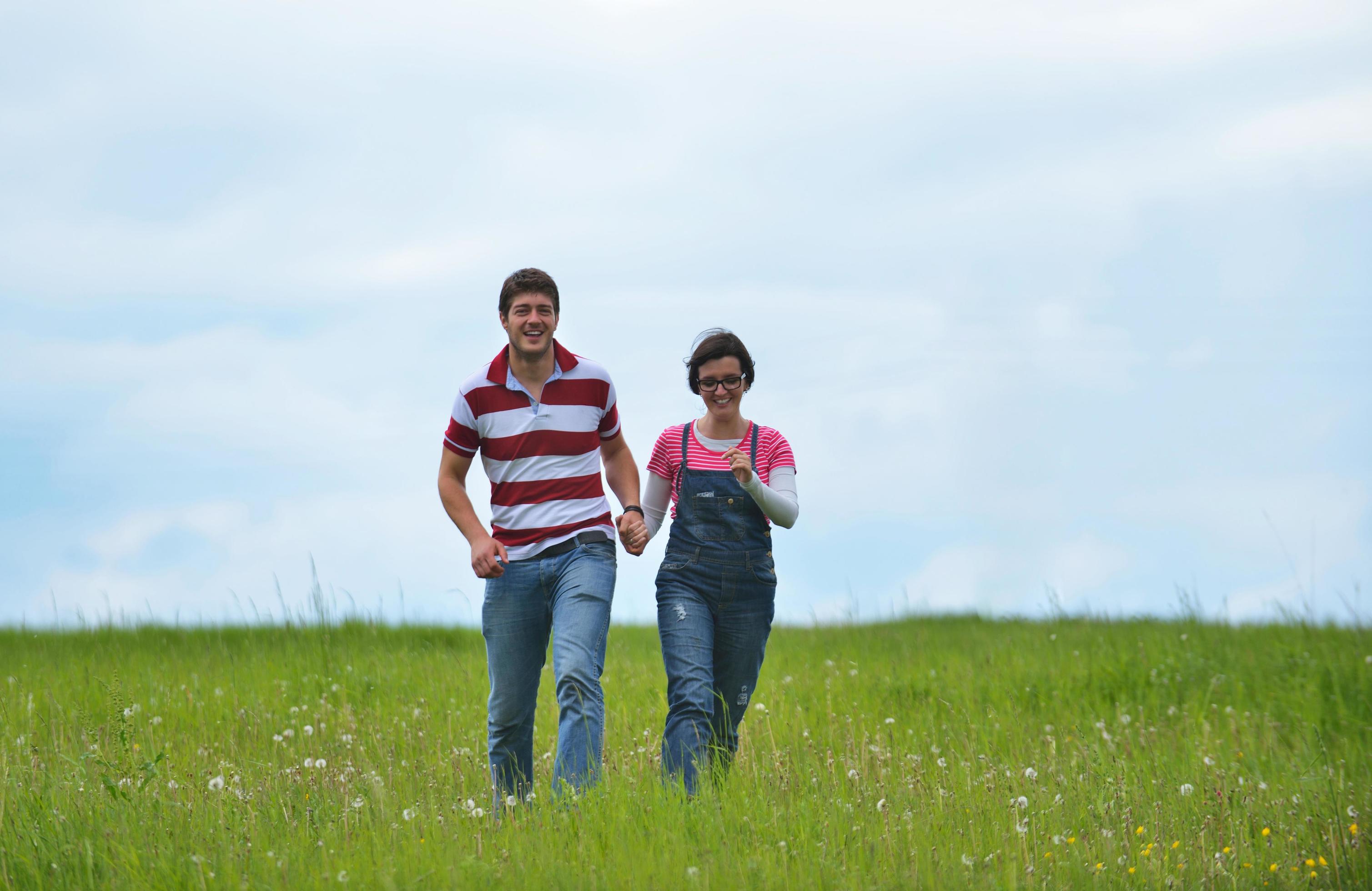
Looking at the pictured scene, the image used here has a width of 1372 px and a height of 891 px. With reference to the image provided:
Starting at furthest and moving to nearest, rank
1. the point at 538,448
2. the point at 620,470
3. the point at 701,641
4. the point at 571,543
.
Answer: the point at 620,470, the point at 538,448, the point at 571,543, the point at 701,641

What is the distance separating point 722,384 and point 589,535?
115 centimetres

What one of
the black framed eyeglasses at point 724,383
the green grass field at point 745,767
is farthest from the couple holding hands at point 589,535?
the green grass field at point 745,767

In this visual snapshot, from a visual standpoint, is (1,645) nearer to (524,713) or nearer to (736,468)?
(524,713)

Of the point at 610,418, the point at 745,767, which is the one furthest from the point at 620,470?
the point at 745,767

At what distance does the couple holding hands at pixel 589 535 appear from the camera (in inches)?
245

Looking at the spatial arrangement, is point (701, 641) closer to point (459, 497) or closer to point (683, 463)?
point (683, 463)

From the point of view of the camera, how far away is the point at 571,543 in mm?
6375

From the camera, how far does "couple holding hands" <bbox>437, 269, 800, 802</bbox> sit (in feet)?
20.4

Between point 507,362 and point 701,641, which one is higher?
point 507,362

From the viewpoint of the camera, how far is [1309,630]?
13.4m

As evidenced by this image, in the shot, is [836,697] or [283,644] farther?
[283,644]

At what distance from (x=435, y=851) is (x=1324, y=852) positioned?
4.59 metres

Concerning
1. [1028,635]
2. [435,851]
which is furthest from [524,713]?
[1028,635]

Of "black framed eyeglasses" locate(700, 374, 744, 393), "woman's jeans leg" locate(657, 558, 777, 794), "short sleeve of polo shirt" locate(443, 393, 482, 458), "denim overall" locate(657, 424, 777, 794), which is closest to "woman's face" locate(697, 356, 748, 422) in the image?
"black framed eyeglasses" locate(700, 374, 744, 393)
